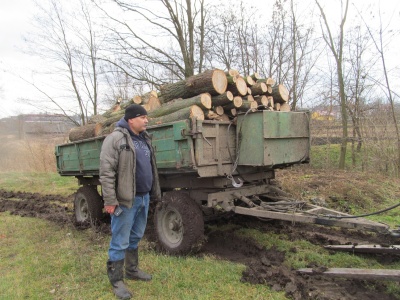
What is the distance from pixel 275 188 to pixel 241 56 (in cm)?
993

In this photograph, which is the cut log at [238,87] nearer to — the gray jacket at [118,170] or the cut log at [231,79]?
the cut log at [231,79]

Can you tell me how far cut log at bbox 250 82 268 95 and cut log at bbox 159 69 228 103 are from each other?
55 centimetres

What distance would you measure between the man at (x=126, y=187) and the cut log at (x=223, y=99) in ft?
5.13

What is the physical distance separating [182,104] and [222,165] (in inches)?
47.7

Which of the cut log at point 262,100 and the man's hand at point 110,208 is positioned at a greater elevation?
the cut log at point 262,100

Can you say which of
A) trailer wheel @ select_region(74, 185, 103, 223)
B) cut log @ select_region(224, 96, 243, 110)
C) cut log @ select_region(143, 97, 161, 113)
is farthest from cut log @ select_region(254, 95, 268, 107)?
trailer wheel @ select_region(74, 185, 103, 223)

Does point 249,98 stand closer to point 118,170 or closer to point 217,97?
point 217,97

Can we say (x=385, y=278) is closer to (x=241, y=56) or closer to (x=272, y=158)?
(x=272, y=158)

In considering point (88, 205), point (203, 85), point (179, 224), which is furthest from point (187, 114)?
point (88, 205)

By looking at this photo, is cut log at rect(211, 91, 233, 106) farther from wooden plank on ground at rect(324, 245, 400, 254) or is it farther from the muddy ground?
wooden plank on ground at rect(324, 245, 400, 254)

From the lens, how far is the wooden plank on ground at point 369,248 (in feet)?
12.4

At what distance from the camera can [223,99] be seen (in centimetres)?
496

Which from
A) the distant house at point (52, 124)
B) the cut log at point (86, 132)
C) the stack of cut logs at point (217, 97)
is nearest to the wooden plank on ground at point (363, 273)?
the stack of cut logs at point (217, 97)

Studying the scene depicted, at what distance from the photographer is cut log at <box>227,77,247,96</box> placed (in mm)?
5180
